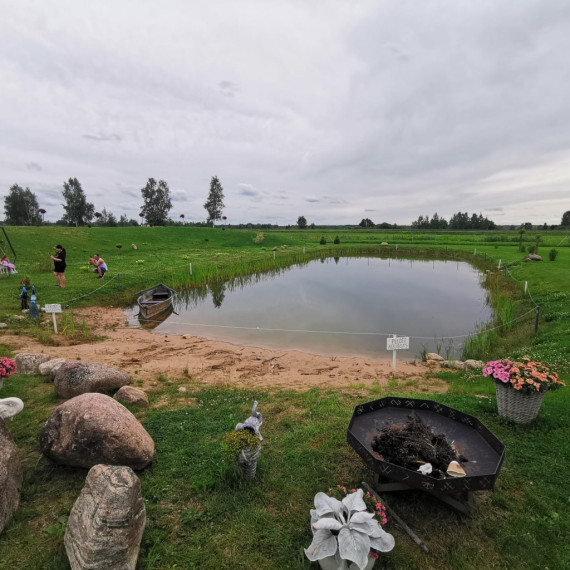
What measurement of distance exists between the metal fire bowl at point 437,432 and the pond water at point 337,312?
5.70 metres

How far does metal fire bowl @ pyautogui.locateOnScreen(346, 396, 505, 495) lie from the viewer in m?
3.28

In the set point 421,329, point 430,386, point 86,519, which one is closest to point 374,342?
point 421,329

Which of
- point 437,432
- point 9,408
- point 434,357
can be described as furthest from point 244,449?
point 434,357

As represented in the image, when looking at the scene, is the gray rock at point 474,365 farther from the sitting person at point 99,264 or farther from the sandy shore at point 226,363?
the sitting person at point 99,264

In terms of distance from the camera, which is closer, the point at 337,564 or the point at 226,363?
the point at 337,564

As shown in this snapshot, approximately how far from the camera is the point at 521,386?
483 centimetres

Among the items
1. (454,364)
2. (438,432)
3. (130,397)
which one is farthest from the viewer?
(454,364)

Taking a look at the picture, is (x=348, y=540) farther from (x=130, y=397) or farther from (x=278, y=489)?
(x=130, y=397)

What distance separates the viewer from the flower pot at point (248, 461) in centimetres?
391

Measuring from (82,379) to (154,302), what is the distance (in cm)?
922

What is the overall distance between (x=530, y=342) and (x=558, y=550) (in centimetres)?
833

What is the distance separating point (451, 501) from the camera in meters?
3.52

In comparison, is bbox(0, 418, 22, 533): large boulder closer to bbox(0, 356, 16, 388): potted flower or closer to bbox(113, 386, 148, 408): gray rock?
bbox(113, 386, 148, 408): gray rock

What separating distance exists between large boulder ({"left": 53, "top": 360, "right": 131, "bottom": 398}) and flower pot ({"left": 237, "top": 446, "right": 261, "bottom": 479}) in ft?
12.6
